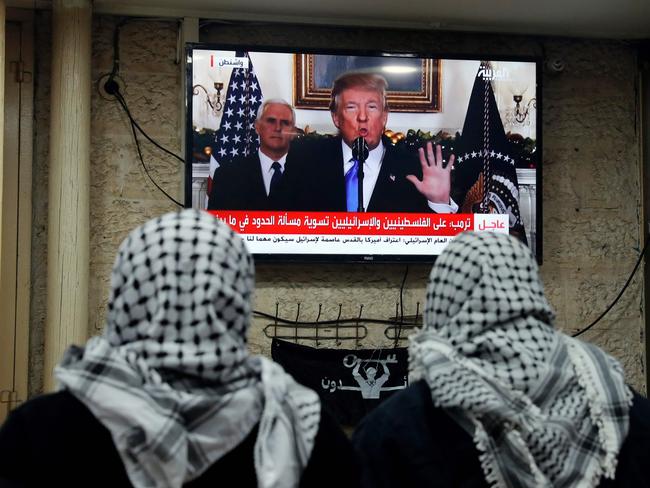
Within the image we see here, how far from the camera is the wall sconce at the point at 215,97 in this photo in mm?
3721

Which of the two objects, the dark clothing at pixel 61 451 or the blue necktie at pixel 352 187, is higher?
the blue necktie at pixel 352 187

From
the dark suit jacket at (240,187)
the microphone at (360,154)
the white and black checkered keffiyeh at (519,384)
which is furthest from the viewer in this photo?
the microphone at (360,154)

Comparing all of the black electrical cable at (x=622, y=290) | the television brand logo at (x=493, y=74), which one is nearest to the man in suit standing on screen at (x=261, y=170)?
the television brand logo at (x=493, y=74)

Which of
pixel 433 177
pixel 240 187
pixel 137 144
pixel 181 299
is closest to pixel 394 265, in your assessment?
pixel 433 177

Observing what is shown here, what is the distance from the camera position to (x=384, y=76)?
387 cm

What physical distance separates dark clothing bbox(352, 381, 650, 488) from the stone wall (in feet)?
7.71

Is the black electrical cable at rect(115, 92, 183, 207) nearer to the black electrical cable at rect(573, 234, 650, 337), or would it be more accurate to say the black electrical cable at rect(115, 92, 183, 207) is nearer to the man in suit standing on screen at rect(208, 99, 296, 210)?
the man in suit standing on screen at rect(208, 99, 296, 210)

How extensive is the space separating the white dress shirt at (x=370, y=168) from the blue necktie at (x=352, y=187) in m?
0.02

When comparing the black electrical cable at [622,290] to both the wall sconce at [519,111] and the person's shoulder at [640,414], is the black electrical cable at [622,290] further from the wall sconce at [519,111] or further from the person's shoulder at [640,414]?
the person's shoulder at [640,414]

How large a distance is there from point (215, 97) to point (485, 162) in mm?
1297

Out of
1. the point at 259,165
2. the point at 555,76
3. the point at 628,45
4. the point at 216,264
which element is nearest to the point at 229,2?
the point at 259,165

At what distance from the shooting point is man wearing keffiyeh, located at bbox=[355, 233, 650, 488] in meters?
1.48

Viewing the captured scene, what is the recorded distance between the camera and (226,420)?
1275 mm

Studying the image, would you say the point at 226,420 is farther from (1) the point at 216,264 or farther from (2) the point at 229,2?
(2) the point at 229,2
